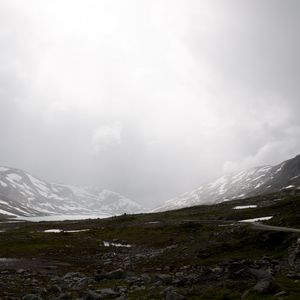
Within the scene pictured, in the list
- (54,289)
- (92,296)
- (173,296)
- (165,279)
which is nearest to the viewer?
(173,296)

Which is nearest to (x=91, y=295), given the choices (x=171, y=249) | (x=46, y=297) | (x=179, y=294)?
(x=46, y=297)

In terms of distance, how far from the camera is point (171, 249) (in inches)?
2029

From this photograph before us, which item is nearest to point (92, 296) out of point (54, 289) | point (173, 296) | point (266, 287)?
point (54, 289)

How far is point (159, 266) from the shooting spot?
42062 millimetres

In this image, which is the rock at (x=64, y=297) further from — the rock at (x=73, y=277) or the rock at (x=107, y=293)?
the rock at (x=73, y=277)

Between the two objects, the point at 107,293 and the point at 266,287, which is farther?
the point at 107,293

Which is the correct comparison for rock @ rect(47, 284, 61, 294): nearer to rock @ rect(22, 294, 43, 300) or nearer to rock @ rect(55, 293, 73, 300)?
rock @ rect(55, 293, 73, 300)

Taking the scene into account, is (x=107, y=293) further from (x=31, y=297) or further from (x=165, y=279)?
(x=165, y=279)

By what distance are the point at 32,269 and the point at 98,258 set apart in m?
11.3

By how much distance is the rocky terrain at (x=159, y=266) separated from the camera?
26.6 meters

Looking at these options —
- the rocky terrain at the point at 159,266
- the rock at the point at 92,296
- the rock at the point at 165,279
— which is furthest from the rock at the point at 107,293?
the rock at the point at 165,279

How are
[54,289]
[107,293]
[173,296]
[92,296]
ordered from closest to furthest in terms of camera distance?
[173,296], [92,296], [107,293], [54,289]

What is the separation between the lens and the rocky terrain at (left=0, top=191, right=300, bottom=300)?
87.4 ft

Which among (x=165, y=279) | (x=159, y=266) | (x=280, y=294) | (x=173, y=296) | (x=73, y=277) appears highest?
(x=159, y=266)
